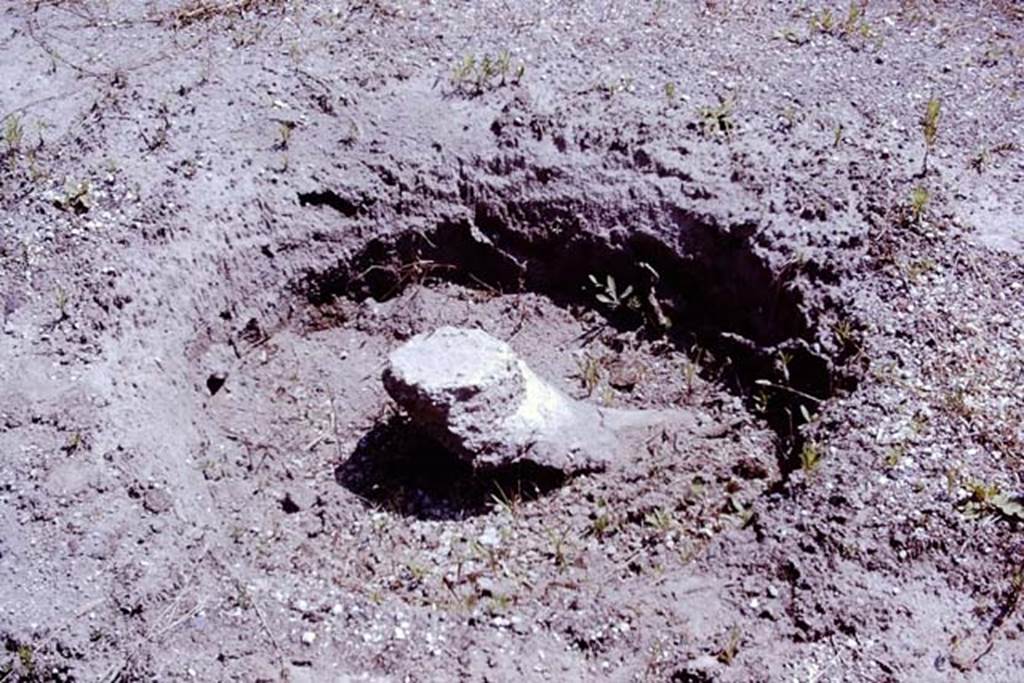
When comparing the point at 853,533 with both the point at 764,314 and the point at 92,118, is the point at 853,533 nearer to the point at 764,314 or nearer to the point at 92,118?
the point at 764,314

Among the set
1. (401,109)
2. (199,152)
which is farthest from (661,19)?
(199,152)

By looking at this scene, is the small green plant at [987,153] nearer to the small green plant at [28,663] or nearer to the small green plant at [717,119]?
the small green plant at [717,119]

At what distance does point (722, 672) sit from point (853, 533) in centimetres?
61

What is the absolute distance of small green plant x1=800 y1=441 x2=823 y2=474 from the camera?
3963 millimetres

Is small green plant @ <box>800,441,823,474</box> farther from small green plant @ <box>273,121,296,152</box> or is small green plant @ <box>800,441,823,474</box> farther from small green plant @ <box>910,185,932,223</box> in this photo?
small green plant @ <box>273,121,296,152</box>

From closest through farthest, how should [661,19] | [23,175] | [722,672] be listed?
[722,672] → [23,175] → [661,19]

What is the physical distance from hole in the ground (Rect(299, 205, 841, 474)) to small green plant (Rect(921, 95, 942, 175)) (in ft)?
2.82

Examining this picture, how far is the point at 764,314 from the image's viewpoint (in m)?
4.62

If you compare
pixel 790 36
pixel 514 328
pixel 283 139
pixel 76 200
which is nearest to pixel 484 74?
pixel 283 139

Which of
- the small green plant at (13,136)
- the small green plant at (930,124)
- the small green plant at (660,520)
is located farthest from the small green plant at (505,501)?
the small green plant at (13,136)

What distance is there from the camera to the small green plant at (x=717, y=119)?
16.5ft

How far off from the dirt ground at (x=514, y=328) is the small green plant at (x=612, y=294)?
0.04 meters

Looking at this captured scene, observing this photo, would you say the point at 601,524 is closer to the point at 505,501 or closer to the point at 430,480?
the point at 505,501

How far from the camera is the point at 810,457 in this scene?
397 centimetres
